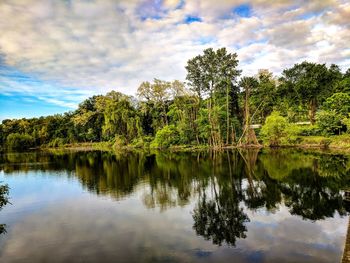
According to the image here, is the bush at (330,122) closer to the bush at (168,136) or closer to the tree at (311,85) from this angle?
the tree at (311,85)

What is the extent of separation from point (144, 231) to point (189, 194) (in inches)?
307

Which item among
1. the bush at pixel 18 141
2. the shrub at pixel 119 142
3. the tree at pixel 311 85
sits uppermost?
the tree at pixel 311 85

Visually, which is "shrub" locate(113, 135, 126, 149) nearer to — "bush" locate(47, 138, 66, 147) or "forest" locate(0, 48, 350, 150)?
"forest" locate(0, 48, 350, 150)

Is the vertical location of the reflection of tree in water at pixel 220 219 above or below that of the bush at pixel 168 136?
below

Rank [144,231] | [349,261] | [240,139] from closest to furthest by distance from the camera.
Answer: [349,261], [144,231], [240,139]

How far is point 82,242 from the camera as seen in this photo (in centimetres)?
1427

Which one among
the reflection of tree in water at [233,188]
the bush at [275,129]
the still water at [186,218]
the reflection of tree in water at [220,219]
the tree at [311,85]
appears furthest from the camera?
the tree at [311,85]

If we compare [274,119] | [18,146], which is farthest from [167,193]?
[18,146]

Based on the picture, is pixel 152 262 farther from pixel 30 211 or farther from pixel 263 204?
pixel 30 211

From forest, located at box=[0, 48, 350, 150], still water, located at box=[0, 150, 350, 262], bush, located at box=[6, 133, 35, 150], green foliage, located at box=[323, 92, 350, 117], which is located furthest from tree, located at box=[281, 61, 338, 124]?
bush, located at box=[6, 133, 35, 150]

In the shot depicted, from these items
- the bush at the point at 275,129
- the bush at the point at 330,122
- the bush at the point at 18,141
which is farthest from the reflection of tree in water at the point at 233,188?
the bush at the point at 18,141

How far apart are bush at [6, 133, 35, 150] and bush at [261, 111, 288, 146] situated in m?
86.7

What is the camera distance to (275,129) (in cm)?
5653

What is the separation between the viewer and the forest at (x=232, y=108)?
56.6 m
